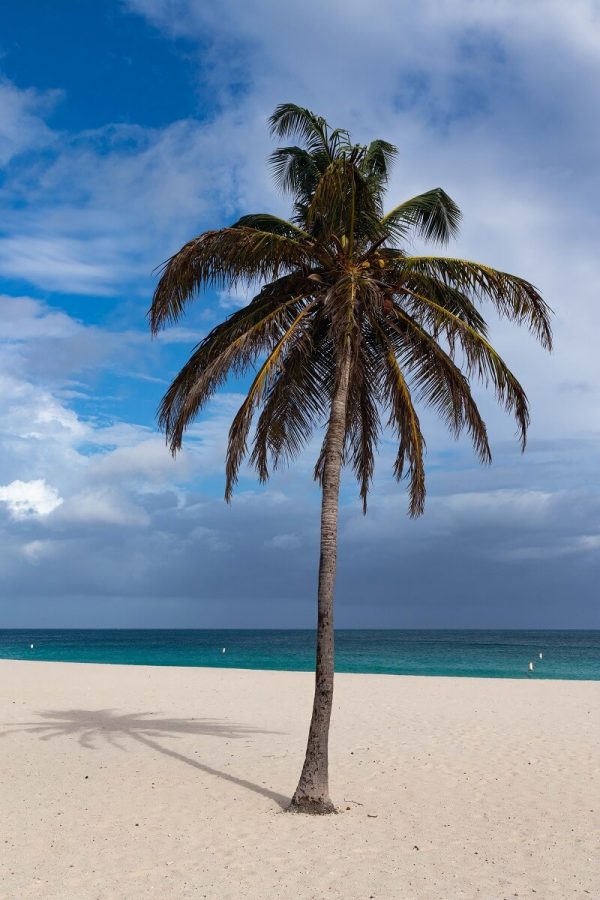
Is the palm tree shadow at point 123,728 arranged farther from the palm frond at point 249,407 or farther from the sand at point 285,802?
the palm frond at point 249,407

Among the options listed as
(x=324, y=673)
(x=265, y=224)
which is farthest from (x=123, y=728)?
(x=265, y=224)

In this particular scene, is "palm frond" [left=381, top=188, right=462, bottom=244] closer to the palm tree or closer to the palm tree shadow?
the palm tree

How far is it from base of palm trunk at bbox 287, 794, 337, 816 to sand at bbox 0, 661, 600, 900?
0.15 m

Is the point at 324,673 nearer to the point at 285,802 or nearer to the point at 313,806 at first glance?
the point at 313,806

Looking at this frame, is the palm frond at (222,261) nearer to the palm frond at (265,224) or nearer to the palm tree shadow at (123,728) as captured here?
the palm frond at (265,224)

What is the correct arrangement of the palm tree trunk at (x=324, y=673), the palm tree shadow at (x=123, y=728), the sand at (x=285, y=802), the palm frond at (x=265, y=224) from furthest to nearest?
the palm tree shadow at (x=123, y=728), the palm frond at (x=265, y=224), the palm tree trunk at (x=324, y=673), the sand at (x=285, y=802)

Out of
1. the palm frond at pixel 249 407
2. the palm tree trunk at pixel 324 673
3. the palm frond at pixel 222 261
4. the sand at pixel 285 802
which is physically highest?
Result: the palm frond at pixel 222 261

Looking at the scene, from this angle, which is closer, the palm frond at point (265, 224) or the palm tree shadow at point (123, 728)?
the palm frond at point (265, 224)

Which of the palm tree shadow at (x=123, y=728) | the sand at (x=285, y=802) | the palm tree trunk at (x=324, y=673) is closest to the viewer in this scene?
the sand at (x=285, y=802)

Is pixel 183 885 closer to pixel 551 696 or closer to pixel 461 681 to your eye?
pixel 551 696

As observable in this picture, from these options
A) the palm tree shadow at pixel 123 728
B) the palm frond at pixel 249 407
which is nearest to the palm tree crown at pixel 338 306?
the palm frond at pixel 249 407

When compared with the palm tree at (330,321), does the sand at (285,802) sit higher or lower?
lower

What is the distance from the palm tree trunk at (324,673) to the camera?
8.90 meters

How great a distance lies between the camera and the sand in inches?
265
